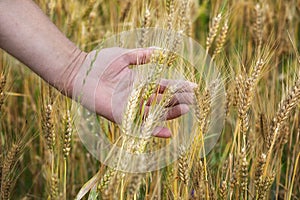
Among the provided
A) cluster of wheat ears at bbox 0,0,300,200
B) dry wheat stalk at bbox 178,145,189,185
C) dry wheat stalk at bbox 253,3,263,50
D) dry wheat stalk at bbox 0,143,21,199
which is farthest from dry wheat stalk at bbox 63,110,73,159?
dry wheat stalk at bbox 253,3,263,50

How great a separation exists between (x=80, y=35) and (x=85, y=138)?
0.70 meters

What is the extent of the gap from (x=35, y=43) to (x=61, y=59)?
2.8 inches

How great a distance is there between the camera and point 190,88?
4.29 feet

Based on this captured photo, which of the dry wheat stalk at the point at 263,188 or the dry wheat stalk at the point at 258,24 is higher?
the dry wheat stalk at the point at 258,24

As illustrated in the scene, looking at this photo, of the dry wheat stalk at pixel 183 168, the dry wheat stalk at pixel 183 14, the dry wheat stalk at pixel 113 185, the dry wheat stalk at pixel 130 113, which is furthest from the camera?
the dry wheat stalk at pixel 183 14

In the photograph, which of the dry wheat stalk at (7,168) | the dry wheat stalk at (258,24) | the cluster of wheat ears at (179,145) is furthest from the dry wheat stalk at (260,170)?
the dry wheat stalk at (258,24)

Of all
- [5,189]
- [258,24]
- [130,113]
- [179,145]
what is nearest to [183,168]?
[179,145]

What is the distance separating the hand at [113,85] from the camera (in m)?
1.35

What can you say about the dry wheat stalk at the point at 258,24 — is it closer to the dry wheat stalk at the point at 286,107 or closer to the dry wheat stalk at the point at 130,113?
the dry wheat stalk at the point at 286,107

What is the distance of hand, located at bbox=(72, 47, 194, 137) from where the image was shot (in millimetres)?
1348

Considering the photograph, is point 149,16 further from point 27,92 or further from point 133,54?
point 27,92

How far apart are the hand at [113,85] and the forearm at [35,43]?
0.13ft

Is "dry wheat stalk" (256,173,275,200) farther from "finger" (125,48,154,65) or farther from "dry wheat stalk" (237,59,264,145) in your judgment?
"finger" (125,48,154,65)

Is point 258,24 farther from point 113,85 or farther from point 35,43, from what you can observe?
point 35,43
